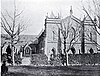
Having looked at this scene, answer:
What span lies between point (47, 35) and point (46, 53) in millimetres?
1189

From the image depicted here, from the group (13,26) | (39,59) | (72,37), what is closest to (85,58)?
(72,37)

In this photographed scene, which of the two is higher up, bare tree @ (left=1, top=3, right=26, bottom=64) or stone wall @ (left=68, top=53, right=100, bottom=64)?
bare tree @ (left=1, top=3, right=26, bottom=64)

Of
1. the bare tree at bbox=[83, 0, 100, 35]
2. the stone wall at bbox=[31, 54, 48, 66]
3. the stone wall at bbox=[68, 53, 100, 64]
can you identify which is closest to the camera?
the bare tree at bbox=[83, 0, 100, 35]

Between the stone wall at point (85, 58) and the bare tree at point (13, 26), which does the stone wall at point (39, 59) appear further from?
the bare tree at point (13, 26)

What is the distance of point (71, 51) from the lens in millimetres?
7512

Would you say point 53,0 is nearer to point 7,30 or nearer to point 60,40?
point 7,30

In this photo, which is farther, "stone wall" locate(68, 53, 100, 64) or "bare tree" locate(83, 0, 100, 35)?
"stone wall" locate(68, 53, 100, 64)

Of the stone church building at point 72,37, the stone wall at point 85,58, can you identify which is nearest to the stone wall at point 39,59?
the stone church building at point 72,37

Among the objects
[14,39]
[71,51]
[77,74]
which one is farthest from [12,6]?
[71,51]

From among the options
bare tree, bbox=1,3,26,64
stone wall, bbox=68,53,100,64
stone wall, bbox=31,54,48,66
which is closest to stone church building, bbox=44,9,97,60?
stone wall, bbox=31,54,48,66

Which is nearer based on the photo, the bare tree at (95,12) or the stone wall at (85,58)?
the bare tree at (95,12)

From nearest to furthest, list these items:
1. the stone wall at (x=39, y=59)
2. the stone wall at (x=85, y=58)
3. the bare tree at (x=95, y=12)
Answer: the bare tree at (x=95, y=12), the stone wall at (x=85, y=58), the stone wall at (x=39, y=59)

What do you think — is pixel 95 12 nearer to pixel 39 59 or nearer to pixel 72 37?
pixel 72 37

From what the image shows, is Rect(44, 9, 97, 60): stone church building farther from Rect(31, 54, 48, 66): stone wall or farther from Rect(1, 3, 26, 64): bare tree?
Rect(1, 3, 26, 64): bare tree
